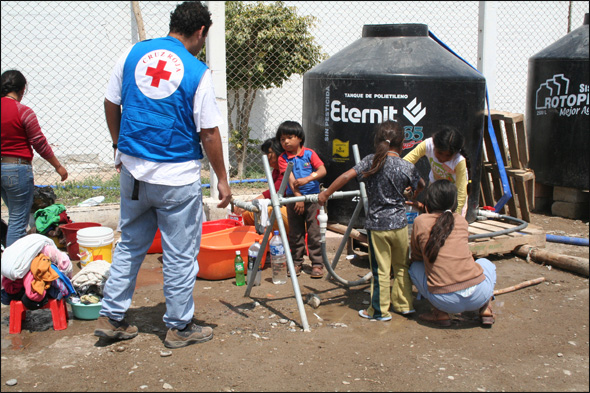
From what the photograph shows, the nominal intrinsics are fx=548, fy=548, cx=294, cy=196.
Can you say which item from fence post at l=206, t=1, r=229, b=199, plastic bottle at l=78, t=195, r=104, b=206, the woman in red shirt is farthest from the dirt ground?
fence post at l=206, t=1, r=229, b=199

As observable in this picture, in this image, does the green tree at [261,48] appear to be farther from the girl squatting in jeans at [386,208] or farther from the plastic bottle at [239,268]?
the girl squatting in jeans at [386,208]

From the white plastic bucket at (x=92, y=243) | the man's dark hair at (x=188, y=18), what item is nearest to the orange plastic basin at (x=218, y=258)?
the white plastic bucket at (x=92, y=243)

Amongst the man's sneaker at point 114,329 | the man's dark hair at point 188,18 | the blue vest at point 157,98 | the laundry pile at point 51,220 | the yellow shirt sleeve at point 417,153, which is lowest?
the man's sneaker at point 114,329

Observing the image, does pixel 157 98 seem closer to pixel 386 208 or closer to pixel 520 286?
pixel 386 208

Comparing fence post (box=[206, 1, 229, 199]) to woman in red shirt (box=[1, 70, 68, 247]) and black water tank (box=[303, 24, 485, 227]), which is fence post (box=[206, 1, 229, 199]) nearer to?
black water tank (box=[303, 24, 485, 227])

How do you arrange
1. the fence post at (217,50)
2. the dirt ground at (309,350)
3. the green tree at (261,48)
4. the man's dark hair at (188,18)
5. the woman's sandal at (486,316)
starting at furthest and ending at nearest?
the green tree at (261,48) < the fence post at (217,50) < the woman's sandal at (486,316) < the man's dark hair at (188,18) < the dirt ground at (309,350)

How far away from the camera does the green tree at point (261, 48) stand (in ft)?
26.3

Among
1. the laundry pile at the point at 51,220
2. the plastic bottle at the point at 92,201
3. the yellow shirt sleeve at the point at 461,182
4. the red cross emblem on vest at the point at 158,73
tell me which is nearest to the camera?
the red cross emblem on vest at the point at 158,73

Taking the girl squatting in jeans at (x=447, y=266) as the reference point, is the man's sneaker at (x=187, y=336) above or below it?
below

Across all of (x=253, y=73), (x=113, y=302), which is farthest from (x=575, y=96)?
(x=113, y=302)

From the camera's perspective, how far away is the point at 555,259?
5.07m

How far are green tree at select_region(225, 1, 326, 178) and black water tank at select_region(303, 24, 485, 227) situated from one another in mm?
2819

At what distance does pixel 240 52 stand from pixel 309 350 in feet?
18.6

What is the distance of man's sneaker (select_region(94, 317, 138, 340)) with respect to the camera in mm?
3449
